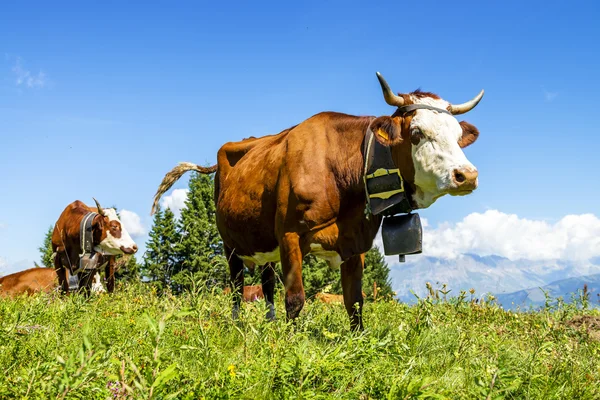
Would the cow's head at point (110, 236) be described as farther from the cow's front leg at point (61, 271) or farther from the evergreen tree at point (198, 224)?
the evergreen tree at point (198, 224)

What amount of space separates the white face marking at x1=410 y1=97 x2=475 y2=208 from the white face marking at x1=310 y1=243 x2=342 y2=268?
1.12 meters

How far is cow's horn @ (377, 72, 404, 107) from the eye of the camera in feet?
17.4

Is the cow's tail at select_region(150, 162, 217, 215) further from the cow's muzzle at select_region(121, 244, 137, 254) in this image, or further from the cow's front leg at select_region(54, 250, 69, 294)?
the cow's front leg at select_region(54, 250, 69, 294)

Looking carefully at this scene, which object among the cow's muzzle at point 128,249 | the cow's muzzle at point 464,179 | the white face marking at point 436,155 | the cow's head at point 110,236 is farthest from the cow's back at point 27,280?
the cow's muzzle at point 464,179

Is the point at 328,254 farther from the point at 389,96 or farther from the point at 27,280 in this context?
the point at 27,280

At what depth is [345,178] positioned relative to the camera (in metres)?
5.54

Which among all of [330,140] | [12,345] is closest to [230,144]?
[330,140]

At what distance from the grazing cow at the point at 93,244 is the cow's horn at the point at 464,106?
8.89 m

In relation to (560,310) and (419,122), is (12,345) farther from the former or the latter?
(560,310)

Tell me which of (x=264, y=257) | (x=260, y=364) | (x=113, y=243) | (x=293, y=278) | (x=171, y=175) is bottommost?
(x=260, y=364)

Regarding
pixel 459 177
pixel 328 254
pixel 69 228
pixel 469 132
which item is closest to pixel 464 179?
pixel 459 177

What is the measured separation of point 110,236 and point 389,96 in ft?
28.9

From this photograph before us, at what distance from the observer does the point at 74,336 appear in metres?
4.49

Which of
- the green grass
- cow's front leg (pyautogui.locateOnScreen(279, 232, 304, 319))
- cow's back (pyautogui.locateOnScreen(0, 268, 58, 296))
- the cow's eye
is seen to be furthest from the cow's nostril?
cow's back (pyautogui.locateOnScreen(0, 268, 58, 296))
